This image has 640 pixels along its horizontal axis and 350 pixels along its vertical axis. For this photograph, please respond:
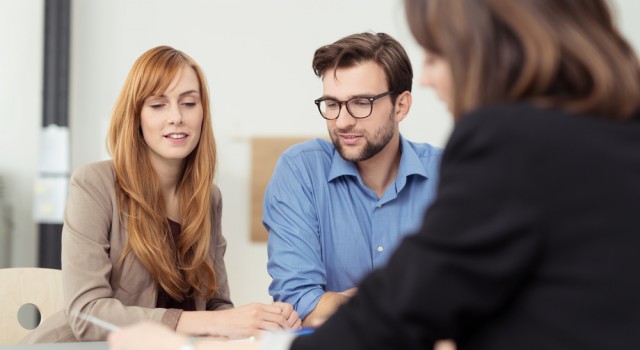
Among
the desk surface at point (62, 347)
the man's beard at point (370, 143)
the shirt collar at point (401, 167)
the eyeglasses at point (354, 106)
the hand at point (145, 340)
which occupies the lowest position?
A: the desk surface at point (62, 347)

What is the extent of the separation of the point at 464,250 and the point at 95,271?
1521mm

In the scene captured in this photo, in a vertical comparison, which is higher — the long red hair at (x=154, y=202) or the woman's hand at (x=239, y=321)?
the long red hair at (x=154, y=202)

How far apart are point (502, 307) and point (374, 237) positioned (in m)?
1.56

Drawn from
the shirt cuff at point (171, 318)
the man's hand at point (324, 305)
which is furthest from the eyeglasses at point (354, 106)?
the shirt cuff at point (171, 318)

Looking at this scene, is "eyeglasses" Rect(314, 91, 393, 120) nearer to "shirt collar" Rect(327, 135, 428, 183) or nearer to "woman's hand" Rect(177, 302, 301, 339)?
"shirt collar" Rect(327, 135, 428, 183)

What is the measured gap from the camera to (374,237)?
7.70ft

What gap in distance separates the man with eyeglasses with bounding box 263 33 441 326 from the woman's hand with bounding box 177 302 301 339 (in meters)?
0.25

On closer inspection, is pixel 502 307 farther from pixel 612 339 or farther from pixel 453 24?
pixel 453 24

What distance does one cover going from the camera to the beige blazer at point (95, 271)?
1.97m

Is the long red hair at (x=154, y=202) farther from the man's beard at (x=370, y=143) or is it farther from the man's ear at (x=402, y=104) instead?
the man's ear at (x=402, y=104)

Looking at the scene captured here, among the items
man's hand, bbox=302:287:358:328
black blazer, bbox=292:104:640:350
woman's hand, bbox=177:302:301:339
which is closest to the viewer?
black blazer, bbox=292:104:640:350

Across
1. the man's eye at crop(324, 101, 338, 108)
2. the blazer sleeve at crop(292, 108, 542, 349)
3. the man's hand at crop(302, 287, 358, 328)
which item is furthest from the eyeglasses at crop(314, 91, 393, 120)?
the blazer sleeve at crop(292, 108, 542, 349)

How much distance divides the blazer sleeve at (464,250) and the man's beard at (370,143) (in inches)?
62.1

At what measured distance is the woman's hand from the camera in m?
1.89
